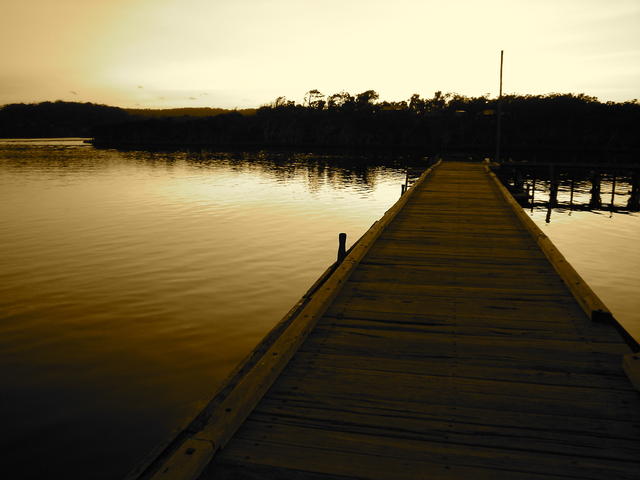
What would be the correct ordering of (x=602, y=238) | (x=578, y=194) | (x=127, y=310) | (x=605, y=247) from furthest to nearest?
(x=578, y=194), (x=602, y=238), (x=605, y=247), (x=127, y=310)

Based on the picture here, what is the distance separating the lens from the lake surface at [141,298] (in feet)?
22.0

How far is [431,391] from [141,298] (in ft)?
31.7

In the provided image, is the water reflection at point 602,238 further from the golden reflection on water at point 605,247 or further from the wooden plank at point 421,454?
the wooden plank at point 421,454

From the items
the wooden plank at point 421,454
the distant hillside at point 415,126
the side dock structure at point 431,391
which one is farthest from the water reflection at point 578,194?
the distant hillside at point 415,126

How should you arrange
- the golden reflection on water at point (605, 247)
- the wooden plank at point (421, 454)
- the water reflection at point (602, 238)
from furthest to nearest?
the water reflection at point (602, 238), the golden reflection on water at point (605, 247), the wooden plank at point (421, 454)

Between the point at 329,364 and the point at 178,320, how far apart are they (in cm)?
706

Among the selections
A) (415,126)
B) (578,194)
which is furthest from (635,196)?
(415,126)

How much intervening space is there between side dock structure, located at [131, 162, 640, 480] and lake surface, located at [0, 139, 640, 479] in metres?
0.70

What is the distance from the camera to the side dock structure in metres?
2.84

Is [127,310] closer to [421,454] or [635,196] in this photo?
[421,454]

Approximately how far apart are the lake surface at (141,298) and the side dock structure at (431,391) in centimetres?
70

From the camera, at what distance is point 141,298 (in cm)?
1173

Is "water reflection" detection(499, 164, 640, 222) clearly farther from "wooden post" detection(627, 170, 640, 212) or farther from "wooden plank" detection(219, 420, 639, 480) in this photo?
"wooden plank" detection(219, 420, 639, 480)

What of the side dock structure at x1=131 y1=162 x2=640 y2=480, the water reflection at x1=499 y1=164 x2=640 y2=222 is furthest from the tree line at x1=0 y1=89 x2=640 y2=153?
the side dock structure at x1=131 y1=162 x2=640 y2=480
